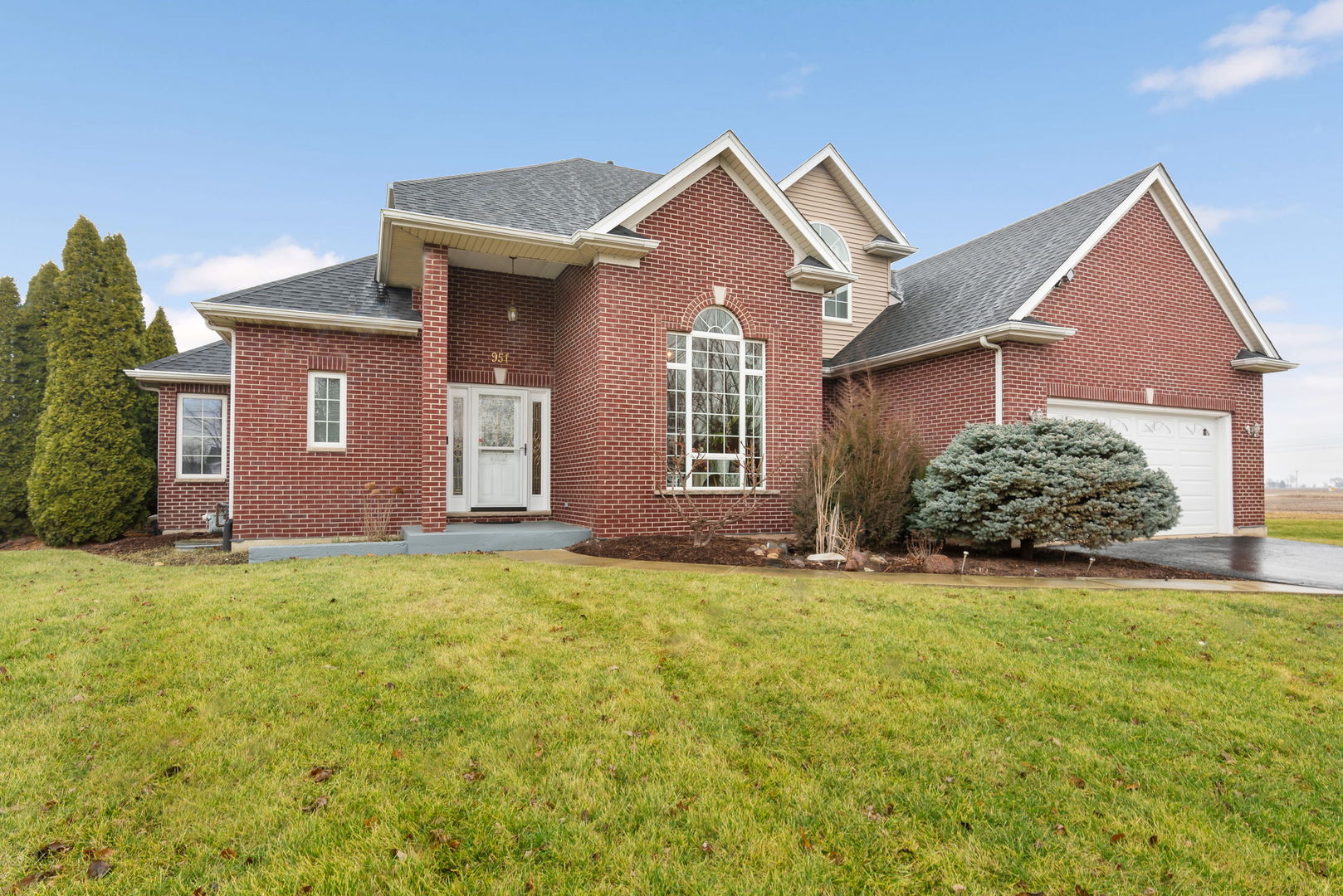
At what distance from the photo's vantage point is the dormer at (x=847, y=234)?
15523mm

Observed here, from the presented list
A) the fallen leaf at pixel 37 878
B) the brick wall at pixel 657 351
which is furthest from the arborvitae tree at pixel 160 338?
the fallen leaf at pixel 37 878

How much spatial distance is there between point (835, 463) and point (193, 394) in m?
13.4

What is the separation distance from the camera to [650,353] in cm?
1046

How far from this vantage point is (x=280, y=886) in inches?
94.7

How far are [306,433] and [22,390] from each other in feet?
38.0

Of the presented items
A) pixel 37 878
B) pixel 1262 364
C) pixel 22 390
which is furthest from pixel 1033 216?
pixel 22 390

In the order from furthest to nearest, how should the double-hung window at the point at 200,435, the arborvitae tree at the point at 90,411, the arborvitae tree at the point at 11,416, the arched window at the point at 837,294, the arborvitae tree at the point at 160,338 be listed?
the arborvitae tree at the point at 160,338 → the arborvitae tree at the point at 11,416 → the arched window at the point at 837,294 → the double-hung window at the point at 200,435 → the arborvitae tree at the point at 90,411

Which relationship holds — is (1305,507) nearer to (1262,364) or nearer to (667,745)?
(1262,364)

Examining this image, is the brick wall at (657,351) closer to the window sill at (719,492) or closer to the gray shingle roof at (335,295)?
the window sill at (719,492)

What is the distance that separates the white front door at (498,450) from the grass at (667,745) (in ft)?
17.6

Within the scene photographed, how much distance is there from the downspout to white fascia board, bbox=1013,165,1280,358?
2.44 ft

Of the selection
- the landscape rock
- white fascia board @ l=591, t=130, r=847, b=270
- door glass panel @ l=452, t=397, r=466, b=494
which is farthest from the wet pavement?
door glass panel @ l=452, t=397, r=466, b=494

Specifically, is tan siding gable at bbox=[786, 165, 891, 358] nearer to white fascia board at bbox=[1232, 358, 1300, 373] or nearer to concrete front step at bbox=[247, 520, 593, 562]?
white fascia board at bbox=[1232, 358, 1300, 373]

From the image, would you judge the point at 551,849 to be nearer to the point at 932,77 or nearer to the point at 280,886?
the point at 280,886
